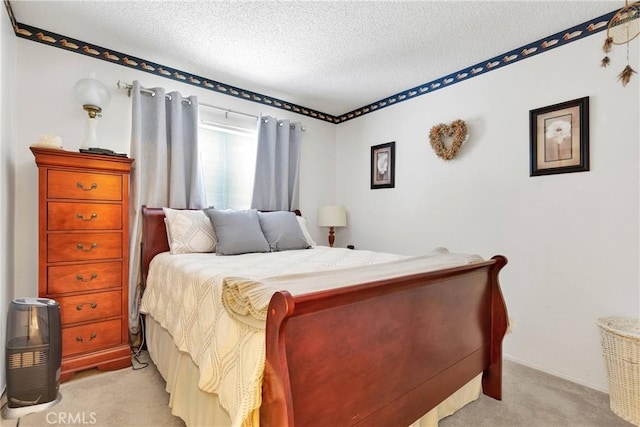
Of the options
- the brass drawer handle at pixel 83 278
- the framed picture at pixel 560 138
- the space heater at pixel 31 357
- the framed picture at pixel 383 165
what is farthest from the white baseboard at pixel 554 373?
the brass drawer handle at pixel 83 278

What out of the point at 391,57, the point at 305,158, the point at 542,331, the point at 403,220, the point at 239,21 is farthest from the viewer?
the point at 305,158

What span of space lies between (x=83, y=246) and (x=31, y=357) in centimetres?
75

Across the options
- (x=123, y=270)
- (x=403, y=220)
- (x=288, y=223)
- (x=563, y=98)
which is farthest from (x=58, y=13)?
(x=563, y=98)

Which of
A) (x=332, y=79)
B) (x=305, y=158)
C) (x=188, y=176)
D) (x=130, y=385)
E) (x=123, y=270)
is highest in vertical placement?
(x=332, y=79)

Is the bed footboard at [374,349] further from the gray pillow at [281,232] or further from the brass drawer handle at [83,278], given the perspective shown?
the brass drawer handle at [83,278]

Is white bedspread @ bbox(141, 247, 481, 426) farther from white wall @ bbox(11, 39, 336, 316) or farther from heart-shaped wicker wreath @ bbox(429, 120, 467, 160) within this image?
heart-shaped wicker wreath @ bbox(429, 120, 467, 160)

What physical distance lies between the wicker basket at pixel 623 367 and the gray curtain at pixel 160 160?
3.14 meters

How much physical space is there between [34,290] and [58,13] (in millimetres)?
1930

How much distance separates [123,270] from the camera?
226 cm


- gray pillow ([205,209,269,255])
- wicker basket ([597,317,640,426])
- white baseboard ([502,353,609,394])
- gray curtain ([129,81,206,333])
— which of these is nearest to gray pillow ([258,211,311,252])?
gray pillow ([205,209,269,255])

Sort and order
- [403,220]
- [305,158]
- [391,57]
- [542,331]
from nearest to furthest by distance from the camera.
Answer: [542,331] → [391,57] → [403,220] → [305,158]

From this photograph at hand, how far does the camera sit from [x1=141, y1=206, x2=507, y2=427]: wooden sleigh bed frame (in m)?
0.97

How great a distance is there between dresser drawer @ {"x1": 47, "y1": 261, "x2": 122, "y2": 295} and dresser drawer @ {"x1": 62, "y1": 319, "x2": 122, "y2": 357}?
0.26 metres

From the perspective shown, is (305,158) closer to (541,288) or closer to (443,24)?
(443,24)
